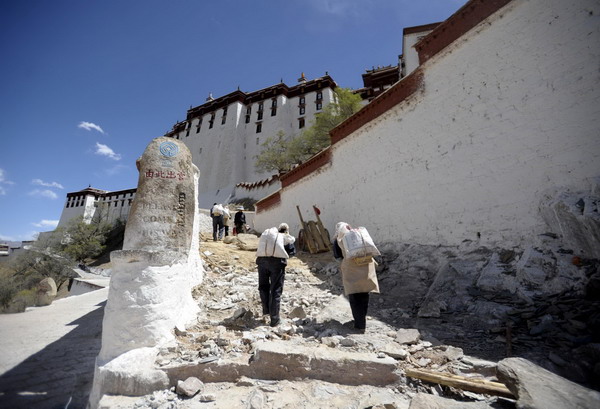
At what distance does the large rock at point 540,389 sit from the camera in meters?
1.78

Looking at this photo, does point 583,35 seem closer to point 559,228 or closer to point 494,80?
point 494,80

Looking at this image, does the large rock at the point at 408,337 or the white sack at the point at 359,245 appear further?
the white sack at the point at 359,245

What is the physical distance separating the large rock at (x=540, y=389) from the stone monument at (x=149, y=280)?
2886 millimetres

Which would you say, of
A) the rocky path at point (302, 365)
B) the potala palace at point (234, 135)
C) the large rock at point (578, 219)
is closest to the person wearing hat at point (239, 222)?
the rocky path at point (302, 365)

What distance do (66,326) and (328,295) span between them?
5.76 metres

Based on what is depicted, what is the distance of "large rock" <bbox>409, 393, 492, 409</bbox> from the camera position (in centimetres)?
195

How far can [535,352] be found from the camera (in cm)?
281

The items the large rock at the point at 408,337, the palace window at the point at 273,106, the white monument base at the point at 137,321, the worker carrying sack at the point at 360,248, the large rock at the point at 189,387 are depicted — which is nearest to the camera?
the large rock at the point at 189,387

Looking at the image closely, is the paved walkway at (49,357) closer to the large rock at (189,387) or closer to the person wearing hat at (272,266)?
the large rock at (189,387)

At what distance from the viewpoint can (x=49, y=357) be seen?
454 centimetres

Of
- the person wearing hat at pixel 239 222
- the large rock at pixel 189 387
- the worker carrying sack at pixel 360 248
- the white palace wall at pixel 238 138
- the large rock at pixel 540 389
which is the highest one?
the white palace wall at pixel 238 138

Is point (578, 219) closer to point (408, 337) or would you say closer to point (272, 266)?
point (408, 337)

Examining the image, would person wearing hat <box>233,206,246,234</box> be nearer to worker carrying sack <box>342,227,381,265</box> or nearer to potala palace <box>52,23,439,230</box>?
worker carrying sack <box>342,227,381,265</box>

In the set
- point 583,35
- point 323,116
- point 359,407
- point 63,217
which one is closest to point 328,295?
point 359,407
